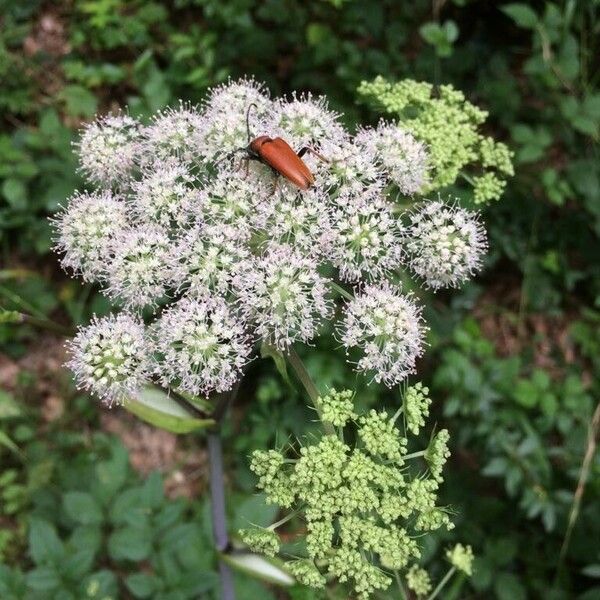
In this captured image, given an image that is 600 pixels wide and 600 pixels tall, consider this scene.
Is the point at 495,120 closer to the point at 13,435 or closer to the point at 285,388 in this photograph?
the point at 285,388

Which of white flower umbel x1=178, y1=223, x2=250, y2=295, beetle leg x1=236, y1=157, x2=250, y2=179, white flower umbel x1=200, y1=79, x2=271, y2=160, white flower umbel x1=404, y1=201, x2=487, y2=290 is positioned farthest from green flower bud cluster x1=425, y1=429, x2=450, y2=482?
white flower umbel x1=200, y1=79, x2=271, y2=160

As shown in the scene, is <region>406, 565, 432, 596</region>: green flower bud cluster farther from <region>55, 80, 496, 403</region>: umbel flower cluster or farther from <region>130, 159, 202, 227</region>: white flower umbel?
<region>130, 159, 202, 227</region>: white flower umbel

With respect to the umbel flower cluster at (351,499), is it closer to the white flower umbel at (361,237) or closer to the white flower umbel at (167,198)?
the white flower umbel at (361,237)

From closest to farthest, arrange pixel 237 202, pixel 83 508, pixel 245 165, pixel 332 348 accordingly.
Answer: pixel 237 202, pixel 245 165, pixel 83 508, pixel 332 348

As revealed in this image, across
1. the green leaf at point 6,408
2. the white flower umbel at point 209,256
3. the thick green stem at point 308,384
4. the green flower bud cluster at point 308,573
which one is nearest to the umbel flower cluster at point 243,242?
the white flower umbel at point 209,256

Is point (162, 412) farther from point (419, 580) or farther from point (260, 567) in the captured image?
point (419, 580)

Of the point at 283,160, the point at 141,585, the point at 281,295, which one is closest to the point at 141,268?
the point at 281,295
